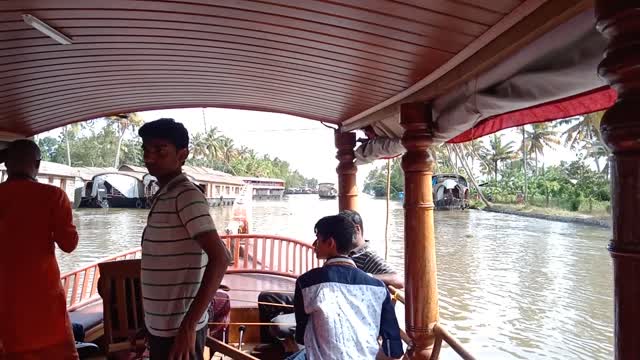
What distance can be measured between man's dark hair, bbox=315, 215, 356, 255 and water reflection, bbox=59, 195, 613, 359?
152 inches

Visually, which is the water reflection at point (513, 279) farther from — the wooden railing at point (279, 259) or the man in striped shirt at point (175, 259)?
the man in striped shirt at point (175, 259)

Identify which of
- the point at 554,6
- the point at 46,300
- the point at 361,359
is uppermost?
the point at 554,6

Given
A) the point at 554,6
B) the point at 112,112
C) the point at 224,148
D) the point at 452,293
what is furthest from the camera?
the point at 224,148

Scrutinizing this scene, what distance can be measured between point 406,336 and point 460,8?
76.2 inches

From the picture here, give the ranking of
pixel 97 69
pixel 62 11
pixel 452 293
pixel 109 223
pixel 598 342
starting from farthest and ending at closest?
pixel 109 223, pixel 452 293, pixel 598 342, pixel 97 69, pixel 62 11

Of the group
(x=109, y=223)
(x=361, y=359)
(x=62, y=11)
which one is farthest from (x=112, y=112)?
(x=109, y=223)

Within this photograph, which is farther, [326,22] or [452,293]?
[452,293]

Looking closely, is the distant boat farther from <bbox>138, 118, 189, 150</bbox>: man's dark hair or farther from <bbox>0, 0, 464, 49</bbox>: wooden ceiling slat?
<bbox>138, 118, 189, 150</bbox>: man's dark hair

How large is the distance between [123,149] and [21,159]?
54.9m

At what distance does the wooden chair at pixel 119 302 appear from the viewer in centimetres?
211

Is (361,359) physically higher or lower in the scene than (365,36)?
lower

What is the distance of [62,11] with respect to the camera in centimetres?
169

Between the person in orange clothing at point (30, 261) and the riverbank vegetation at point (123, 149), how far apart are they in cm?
4123

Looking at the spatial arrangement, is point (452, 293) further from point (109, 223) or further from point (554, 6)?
point (109, 223)
